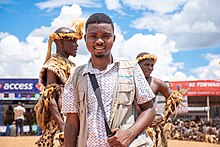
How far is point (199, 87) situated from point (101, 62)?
70.1ft

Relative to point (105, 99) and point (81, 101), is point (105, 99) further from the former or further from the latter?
point (81, 101)

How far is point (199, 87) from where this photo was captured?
77.0 ft

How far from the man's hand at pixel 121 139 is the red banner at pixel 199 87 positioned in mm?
20916

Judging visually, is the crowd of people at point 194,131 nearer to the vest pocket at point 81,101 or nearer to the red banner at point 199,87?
the red banner at point 199,87

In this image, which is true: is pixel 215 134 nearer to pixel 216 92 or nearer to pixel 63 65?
pixel 216 92

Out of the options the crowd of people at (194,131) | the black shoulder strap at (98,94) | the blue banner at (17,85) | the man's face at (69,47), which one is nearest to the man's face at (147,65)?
the man's face at (69,47)

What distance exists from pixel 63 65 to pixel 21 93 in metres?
18.1

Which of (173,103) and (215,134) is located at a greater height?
(173,103)

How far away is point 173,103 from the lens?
241 inches

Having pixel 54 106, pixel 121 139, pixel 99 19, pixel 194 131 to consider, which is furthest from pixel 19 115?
pixel 121 139

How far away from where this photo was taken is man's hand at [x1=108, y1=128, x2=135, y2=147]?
2463 mm

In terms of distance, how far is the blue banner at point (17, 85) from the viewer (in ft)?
A: 71.2

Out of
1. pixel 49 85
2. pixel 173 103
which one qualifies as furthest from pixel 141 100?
pixel 173 103

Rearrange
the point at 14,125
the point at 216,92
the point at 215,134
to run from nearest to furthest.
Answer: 1. the point at 215,134
2. the point at 14,125
3. the point at 216,92
